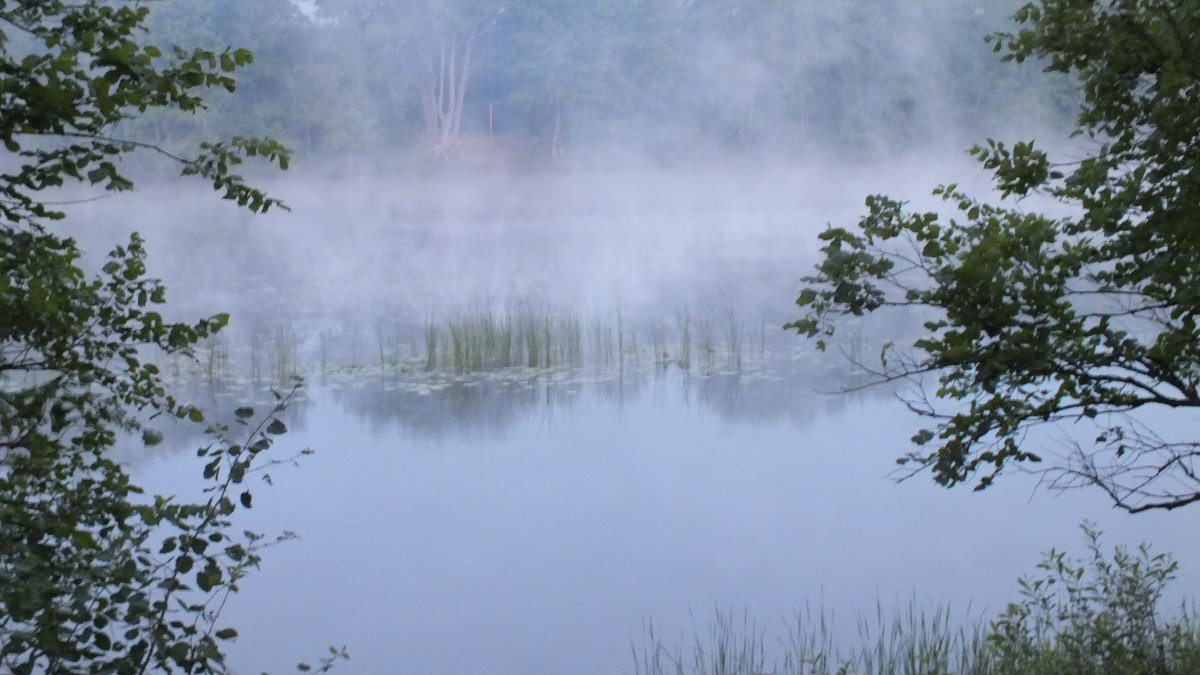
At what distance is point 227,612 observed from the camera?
16.4ft

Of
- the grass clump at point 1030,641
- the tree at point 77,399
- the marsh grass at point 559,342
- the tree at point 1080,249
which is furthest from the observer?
the marsh grass at point 559,342

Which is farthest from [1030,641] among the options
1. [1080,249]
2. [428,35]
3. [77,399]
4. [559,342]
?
[428,35]

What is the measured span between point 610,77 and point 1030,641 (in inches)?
239

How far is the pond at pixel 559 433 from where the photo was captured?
16.3ft

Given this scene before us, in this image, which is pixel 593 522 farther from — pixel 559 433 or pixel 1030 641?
pixel 1030 641

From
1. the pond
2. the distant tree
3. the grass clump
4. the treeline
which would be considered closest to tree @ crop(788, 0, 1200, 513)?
the grass clump

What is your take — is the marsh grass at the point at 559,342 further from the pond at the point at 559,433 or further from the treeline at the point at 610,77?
the treeline at the point at 610,77

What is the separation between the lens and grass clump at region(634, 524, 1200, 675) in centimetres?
283

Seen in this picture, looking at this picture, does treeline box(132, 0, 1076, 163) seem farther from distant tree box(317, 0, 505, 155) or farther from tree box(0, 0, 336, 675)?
tree box(0, 0, 336, 675)

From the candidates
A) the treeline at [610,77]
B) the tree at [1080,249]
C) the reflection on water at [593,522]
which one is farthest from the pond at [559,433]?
the tree at [1080,249]

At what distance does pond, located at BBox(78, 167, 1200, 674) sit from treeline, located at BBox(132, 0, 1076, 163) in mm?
361

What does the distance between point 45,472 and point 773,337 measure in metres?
6.20

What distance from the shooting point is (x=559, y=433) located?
6.35 meters

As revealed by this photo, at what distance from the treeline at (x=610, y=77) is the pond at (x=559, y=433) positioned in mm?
361
